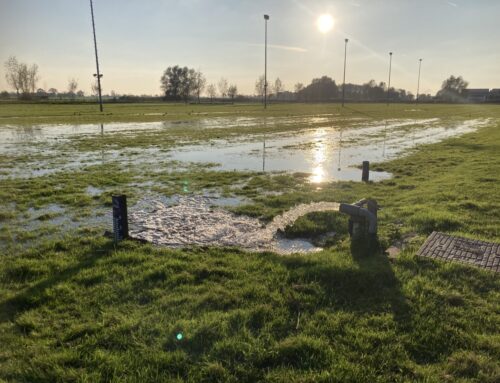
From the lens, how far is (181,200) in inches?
349

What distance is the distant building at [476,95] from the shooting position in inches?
5719

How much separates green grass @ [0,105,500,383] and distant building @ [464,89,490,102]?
163 m

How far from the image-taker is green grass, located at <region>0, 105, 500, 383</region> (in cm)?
323

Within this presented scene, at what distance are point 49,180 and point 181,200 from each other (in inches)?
180

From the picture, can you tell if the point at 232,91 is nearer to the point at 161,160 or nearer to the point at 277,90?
the point at 277,90

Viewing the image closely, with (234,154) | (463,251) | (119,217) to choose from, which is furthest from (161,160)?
(463,251)

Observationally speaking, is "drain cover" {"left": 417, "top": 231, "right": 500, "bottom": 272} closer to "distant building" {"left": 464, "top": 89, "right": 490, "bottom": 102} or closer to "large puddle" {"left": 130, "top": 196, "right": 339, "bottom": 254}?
"large puddle" {"left": 130, "top": 196, "right": 339, "bottom": 254}

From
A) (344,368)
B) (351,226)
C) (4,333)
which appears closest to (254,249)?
(351,226)

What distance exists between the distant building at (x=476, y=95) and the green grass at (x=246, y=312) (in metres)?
163

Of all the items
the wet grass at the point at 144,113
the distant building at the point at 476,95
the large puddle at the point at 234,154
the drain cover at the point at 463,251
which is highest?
the distant building at the point at 476,95

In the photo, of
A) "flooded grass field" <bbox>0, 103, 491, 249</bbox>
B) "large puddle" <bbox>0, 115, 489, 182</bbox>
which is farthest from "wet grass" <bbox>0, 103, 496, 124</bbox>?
"large puddle" <bbox>0, 115, 489, 182</bbox>

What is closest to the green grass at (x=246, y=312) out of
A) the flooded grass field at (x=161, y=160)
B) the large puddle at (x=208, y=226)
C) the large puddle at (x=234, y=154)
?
the large puddle at (x=208, y=226)

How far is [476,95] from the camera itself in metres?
159

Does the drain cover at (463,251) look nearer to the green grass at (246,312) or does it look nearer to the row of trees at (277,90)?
the green grass at (246,312)
